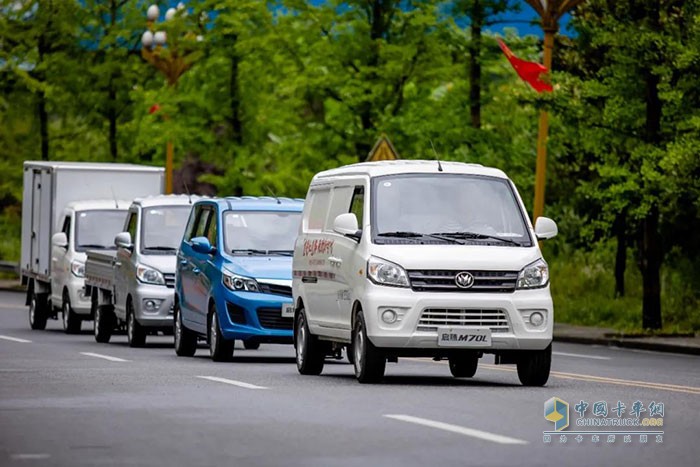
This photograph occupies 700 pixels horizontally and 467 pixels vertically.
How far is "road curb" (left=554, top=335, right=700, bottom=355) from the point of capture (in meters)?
27.4

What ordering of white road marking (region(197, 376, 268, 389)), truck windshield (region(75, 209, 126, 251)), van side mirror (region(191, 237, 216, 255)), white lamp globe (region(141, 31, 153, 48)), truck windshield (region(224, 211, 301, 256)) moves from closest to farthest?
1. white road marking (region(197, 376, 268, 389))
2. van side mirror (region(191, 237, 216, 255))
3. truck windshield (region(224, 211, 301, 256))
4. truck windshield (region(75, 209, 126, 251))
5. white lamp globe (region(141, 31, 153, 48))

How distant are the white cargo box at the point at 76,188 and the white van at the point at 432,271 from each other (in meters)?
15.5

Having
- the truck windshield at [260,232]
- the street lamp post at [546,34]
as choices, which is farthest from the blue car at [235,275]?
the street lamp post at [546,34]

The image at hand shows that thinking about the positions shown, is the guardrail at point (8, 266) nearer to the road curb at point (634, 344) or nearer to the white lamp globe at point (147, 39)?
the white lamp globe at point (147, 39)

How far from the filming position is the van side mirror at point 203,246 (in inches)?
907

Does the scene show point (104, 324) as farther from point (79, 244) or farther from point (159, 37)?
point (159, 37)

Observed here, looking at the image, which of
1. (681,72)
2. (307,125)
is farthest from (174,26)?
(681,72)

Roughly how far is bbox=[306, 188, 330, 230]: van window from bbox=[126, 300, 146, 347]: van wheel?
6.90 metres

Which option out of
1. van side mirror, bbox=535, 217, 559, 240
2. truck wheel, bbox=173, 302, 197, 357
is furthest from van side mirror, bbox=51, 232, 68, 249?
van side mirror, bbox=535, 217, 559, 240

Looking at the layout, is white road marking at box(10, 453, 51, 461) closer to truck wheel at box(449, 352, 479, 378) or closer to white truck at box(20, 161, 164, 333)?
truck wheel at box(449, 352, 479, 378)

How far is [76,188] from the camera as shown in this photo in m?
34.1

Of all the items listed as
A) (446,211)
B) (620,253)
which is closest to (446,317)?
(446,211)

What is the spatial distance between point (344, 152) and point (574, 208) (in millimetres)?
5106

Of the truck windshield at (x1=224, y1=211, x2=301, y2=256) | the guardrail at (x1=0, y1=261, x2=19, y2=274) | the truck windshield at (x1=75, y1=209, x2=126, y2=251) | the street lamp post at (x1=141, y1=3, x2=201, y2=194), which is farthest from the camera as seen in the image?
the guardrail at (x1=0, y1=261, x2=19, y2=274)
